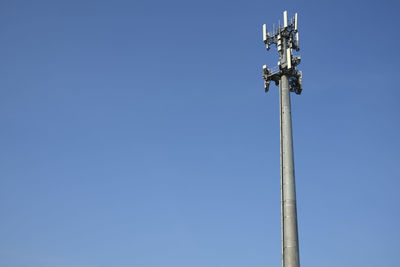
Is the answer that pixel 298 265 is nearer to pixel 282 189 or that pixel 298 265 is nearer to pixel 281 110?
pixel 282 189

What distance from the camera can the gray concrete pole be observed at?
43.5 meters

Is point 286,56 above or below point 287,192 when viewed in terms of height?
A: above

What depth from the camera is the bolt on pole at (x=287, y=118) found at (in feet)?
144

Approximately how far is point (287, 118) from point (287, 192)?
10228 mm

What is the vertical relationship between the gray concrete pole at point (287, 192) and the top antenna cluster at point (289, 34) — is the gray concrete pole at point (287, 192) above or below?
below

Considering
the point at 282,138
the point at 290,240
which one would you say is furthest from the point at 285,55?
the point at 290,240

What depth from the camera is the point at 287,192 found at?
46.6 meters

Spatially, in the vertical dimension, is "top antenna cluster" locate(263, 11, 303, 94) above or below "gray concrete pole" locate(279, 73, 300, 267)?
above

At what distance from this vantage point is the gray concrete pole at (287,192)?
43.5m

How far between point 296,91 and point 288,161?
13.6 metres

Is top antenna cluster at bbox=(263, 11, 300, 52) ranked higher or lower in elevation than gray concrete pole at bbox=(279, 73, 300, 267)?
higher

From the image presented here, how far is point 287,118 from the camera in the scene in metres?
51.2

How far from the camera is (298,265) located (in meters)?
43.0

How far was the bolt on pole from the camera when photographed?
4403 cm
